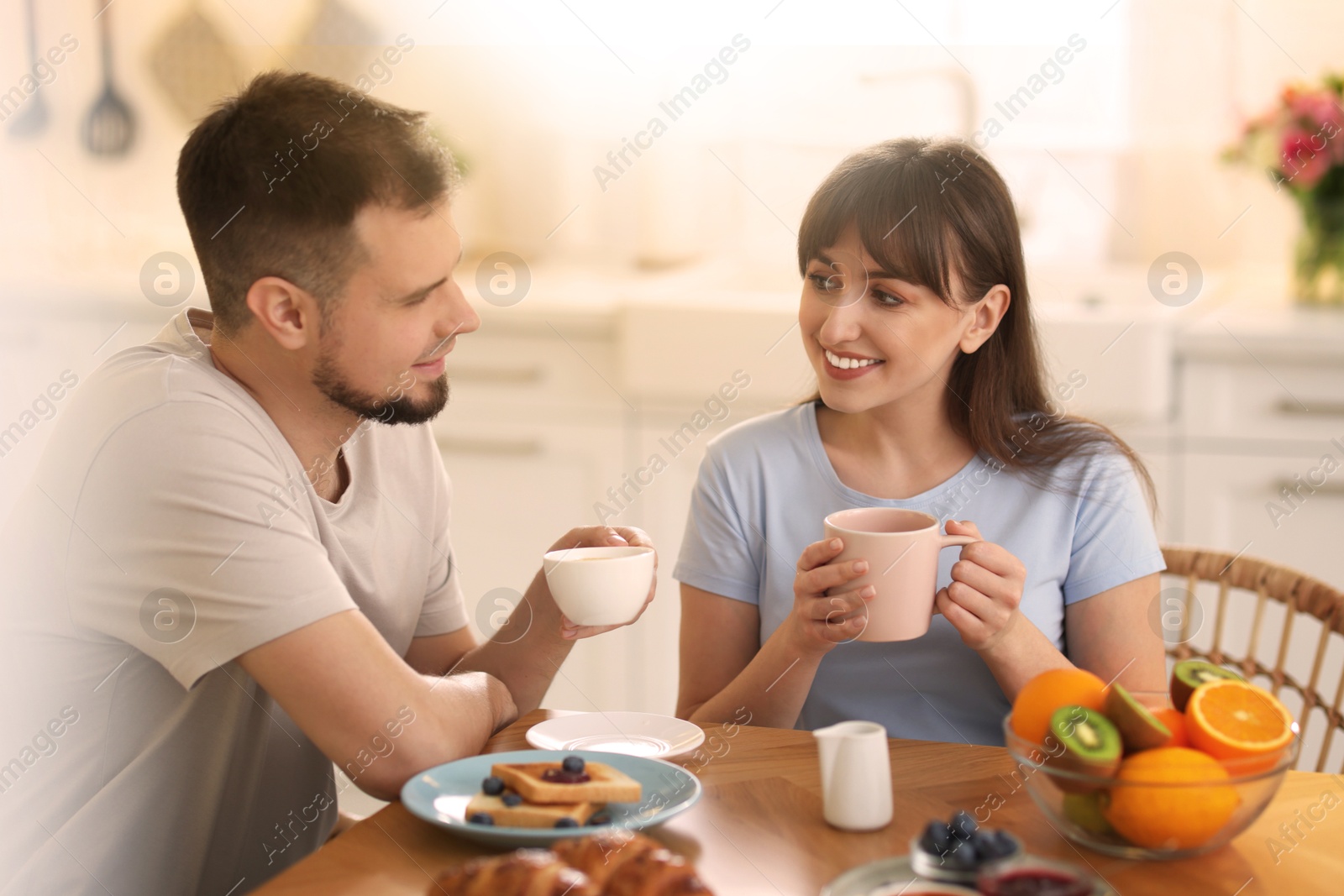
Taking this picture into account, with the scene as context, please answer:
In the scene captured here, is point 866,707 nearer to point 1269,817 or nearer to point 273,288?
point 1269,817

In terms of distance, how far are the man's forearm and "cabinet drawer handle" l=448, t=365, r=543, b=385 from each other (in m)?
1.13

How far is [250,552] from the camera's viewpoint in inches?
40.6

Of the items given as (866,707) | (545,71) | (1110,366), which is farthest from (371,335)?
(545,71)

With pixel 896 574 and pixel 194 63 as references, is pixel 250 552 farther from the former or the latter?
pixel 194 63

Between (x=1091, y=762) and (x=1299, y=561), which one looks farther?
(x=1299, y=561)

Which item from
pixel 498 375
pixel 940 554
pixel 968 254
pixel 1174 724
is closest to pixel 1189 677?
pixel 1174 724

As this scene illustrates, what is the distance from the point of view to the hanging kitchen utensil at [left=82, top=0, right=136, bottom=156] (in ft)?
10.3

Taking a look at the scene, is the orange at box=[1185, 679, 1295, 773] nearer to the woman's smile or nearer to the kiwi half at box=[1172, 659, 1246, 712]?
the kiwi half at box=[1172, 659, 1246, 712]

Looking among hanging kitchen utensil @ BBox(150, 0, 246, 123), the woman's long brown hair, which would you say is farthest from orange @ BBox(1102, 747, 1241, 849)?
hanging kitchen utensil @ BBox(150, 0, 246, 123)

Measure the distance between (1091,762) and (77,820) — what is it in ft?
2.76

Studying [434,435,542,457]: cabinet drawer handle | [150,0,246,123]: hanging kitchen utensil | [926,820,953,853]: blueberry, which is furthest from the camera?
[150,0,246,123]: hanging kitchen utensil

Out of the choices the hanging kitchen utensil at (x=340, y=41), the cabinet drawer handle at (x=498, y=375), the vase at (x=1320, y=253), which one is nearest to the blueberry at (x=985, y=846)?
the cabinet drawer handle at (x=498, y=375)

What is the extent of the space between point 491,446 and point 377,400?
1.24 m

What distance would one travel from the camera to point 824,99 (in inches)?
111
